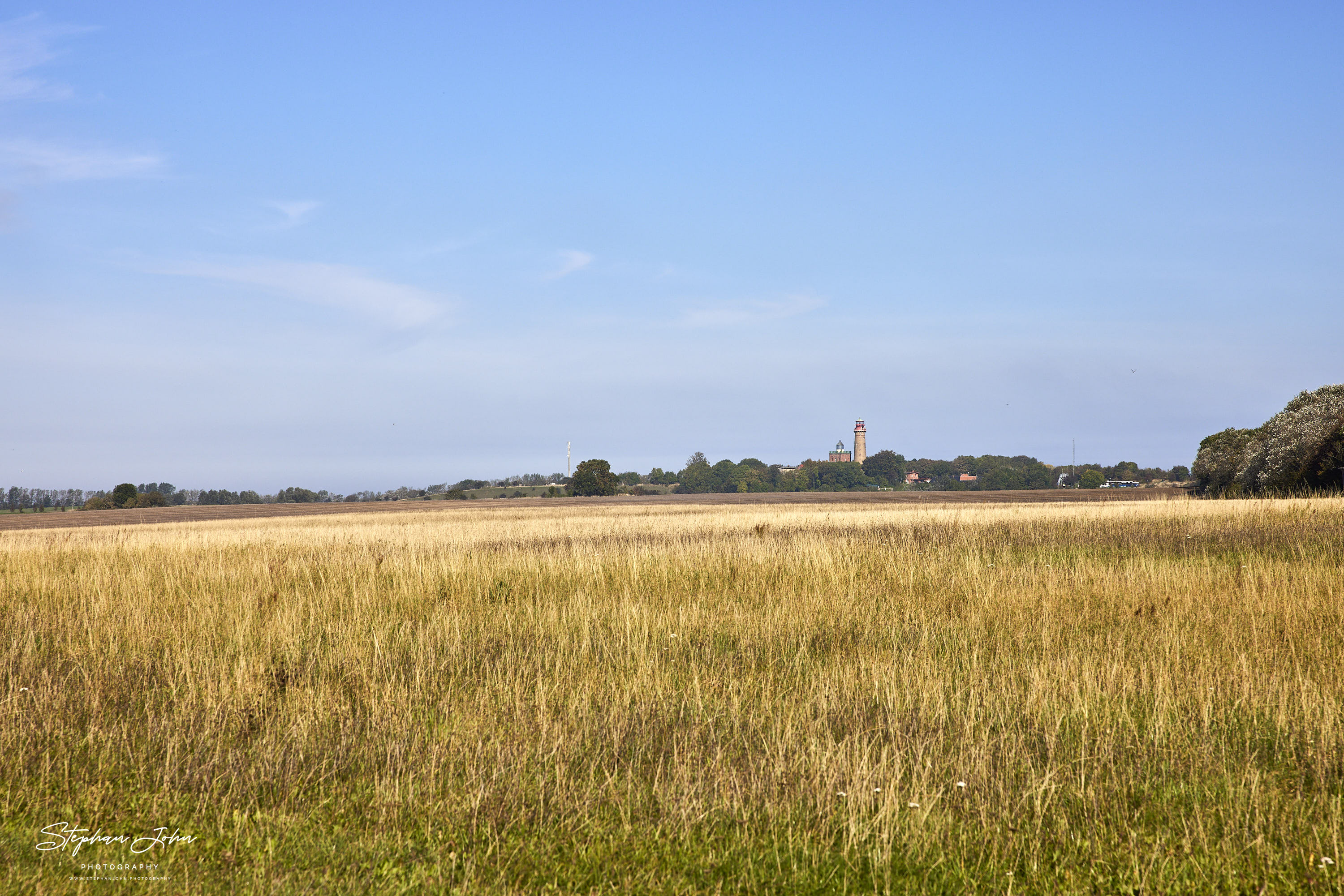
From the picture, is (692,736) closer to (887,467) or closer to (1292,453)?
(1292,453)

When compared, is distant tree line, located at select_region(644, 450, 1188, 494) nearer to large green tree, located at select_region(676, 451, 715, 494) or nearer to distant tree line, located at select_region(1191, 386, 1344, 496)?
large green tree, located at select_region(676, 451, 715, 494)

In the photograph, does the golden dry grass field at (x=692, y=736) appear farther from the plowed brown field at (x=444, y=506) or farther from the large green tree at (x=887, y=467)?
the large green tree at (x=887, y=467)

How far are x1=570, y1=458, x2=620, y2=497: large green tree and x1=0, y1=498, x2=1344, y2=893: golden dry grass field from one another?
108m

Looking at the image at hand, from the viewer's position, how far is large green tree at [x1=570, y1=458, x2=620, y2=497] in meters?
121

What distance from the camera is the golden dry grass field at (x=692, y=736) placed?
4.34 metres

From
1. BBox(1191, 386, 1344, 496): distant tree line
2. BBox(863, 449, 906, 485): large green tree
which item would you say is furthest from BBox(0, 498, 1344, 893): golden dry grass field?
BBox(863, 449, 906, 485): large green tree

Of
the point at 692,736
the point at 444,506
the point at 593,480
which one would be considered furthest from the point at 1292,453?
the point at 593,480

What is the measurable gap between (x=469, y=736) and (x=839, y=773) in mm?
2539

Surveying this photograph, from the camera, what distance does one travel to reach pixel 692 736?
5980 millimetres

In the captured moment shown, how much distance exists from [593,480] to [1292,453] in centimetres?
8955

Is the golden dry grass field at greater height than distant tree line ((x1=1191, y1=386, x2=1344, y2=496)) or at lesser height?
lesser

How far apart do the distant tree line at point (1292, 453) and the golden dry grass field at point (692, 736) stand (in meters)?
33.0

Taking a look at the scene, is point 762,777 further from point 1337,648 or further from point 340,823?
point 1337,648

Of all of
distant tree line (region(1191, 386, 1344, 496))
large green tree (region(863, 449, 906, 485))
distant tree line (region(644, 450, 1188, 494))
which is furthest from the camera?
large green tree (region(863, 449, 906, 485))
